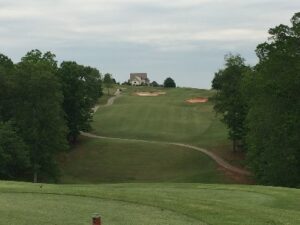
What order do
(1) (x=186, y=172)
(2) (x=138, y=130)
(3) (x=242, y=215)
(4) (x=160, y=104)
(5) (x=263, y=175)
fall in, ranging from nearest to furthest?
(3) (x=242, y=215) < (5) (x=263, y=175) < (1) (x=186, y=172) < (2) (x=138, y=130) < (4) (x=160, y=104)

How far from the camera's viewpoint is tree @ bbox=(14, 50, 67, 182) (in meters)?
49.5

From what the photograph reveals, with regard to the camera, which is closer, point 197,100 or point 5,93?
point 5,93

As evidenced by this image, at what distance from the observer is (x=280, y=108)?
4116cm

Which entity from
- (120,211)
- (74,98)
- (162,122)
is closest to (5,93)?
(74,98)

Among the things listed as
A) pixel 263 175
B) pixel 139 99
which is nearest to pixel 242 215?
pixel 263 175

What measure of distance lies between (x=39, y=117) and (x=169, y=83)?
120785mm

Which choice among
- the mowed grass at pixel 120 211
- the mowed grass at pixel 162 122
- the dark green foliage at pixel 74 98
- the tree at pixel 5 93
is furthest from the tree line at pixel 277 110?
the dark green foliage at pixel 74 98

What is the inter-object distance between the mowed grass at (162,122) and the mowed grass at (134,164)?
273 inches

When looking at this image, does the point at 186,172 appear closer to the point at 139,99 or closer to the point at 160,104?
the point at 160,104

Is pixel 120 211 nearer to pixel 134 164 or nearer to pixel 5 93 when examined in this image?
pixel 5 93

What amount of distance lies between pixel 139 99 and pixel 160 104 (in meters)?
10.8

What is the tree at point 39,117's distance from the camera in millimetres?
49531

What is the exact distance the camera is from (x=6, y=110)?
169 feet

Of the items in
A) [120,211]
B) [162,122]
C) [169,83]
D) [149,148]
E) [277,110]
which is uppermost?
[169,83]
